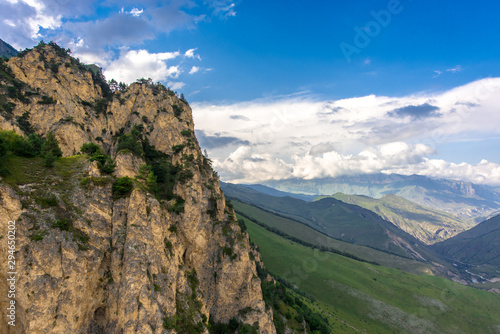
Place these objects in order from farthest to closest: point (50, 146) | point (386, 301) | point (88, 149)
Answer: point (386, 301) < point (88, 149) < point (50, 146)

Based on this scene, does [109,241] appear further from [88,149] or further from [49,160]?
[88,149]

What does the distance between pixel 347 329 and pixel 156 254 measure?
373ft

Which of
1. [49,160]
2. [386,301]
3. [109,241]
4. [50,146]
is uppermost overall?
[50,146]

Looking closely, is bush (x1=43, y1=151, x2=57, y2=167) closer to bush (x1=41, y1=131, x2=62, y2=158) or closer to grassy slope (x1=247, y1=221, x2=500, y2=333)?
bush (x1=41, y1=131, x2=62, y2=158)

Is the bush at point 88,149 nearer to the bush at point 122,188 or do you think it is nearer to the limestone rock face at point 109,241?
the limestone rock face at point 109,241

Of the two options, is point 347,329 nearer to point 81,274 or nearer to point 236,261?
point 236,261

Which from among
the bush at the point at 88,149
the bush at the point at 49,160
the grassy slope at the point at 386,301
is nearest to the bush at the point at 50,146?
the bush at the point at 49,160

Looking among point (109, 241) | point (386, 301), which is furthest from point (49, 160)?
point (386, 301)

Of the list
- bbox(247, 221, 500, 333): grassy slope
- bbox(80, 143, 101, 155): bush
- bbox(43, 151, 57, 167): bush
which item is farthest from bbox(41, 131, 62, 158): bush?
bbox(247, 221, 500, 333): grassy slope

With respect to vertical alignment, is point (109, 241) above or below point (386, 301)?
above

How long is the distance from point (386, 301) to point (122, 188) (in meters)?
182

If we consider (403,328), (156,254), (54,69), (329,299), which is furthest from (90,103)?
(403,328)

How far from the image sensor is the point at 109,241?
125 feet

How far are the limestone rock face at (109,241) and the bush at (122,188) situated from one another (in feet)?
2.26
